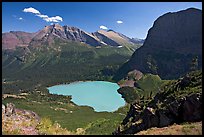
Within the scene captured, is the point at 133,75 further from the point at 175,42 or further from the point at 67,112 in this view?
the point at 67,112

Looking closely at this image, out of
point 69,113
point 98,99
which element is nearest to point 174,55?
point 98,99

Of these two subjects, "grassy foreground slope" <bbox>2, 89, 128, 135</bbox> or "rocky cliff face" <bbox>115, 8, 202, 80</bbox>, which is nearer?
"grassy foreground slope" <bbox>2, 89, 128, 135</bbox>

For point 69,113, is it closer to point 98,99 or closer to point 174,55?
point 98,99

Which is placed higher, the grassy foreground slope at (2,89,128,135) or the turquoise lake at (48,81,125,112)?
the turquoise lake at (48,81,125,112)

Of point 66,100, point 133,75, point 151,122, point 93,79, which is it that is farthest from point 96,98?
point 151,122

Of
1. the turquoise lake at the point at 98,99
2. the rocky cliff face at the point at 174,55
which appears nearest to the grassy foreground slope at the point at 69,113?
the turquoise lake at the point at 98,99

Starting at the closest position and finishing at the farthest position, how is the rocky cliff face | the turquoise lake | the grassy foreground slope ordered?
the grassy foreground slope → the turquoise lake → the rocky cliff face

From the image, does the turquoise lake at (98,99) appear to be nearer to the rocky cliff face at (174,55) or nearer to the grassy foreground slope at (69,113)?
the grassy foreground slope at (69,113)

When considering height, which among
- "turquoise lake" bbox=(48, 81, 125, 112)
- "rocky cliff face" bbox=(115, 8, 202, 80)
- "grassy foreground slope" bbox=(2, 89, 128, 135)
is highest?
"rocky cliff face" bbox=(115, 8, 202, 80)

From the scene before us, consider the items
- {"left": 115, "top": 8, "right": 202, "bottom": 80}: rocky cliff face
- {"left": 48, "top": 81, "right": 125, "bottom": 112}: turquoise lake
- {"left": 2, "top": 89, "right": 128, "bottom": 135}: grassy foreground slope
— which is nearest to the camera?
{"left": 2, "top": 89, "right": 128, "bottom": 135}: grassy foreground slope

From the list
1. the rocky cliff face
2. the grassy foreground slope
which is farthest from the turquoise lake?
the rocky cliff face

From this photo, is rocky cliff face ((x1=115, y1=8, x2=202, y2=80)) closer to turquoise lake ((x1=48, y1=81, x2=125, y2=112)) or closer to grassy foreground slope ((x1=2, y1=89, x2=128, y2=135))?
turquoise lake ((x1=48, y1=81, x2=125, y2=112))
